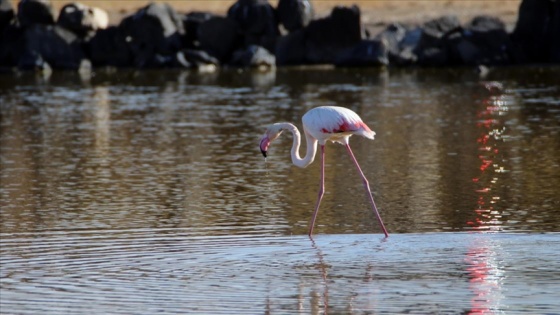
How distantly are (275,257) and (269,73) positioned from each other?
2687cm

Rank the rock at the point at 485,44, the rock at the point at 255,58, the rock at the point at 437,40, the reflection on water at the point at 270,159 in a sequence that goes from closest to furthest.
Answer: the reflection on water at the point at 270,159 → the rock at the point at 485,44 → the rock at the point at 437,40 → the rock at the point at 255,58

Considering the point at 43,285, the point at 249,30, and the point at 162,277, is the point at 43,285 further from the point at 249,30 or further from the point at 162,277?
the point at 249,30

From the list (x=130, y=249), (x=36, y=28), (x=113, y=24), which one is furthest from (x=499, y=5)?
(x=130, y=249)

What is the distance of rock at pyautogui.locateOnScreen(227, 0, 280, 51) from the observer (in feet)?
134

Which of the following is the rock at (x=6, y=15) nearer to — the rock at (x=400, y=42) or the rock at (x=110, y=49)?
the rock at (x=110, y=49)

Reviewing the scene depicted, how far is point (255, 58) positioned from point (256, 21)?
209cm

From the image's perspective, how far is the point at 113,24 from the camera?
4572 centimetres

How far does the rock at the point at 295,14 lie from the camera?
40.7m

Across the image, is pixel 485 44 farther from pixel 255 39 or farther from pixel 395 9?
pixel 395 9

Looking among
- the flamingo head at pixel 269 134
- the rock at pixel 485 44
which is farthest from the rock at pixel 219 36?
the flamingo head at pixel 269 134

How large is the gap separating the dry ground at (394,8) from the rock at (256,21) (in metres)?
4.59

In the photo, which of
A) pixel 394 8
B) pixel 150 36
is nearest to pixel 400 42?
pixel 150 36

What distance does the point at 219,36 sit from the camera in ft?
135

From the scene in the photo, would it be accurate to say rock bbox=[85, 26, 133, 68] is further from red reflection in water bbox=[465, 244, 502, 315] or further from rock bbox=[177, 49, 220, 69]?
red reflection in water bbox=[465, 244, 502, 315]
